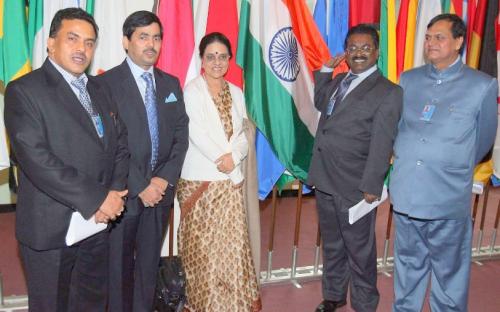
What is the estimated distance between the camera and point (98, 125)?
1.86m

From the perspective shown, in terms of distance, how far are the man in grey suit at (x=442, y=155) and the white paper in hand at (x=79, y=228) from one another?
149 cm

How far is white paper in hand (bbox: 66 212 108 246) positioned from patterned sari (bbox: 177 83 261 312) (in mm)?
736

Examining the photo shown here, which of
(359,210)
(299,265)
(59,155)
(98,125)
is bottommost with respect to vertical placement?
(299,265)

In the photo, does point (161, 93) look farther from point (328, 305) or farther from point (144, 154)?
point (328, 305)

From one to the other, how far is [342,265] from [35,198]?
175 cm

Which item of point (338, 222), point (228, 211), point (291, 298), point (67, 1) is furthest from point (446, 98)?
point (67, 1)

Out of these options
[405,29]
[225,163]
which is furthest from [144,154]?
[405,29]

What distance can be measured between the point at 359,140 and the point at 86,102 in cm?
136

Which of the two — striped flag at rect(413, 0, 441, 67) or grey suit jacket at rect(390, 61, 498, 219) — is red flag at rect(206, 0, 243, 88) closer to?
grey suit jacket at rect(390, 61, 498, 219)

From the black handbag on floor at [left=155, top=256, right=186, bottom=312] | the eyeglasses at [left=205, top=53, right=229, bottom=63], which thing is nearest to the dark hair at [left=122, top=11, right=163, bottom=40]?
the eyeglasses at [left=205, top=53, right=229, bottom=63]

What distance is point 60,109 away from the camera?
171 centimetres

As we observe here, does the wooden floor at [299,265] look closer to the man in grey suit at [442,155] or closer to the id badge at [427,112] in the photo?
the man in grey suit at [442,155]

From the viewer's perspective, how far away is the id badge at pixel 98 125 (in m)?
1.84

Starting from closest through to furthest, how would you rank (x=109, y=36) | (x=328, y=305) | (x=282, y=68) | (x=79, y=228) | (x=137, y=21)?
(x=79, y=228)
(x=137, y=21)
(x=109, y=36)
(x=328, y=305)
(x=282, y=68)
